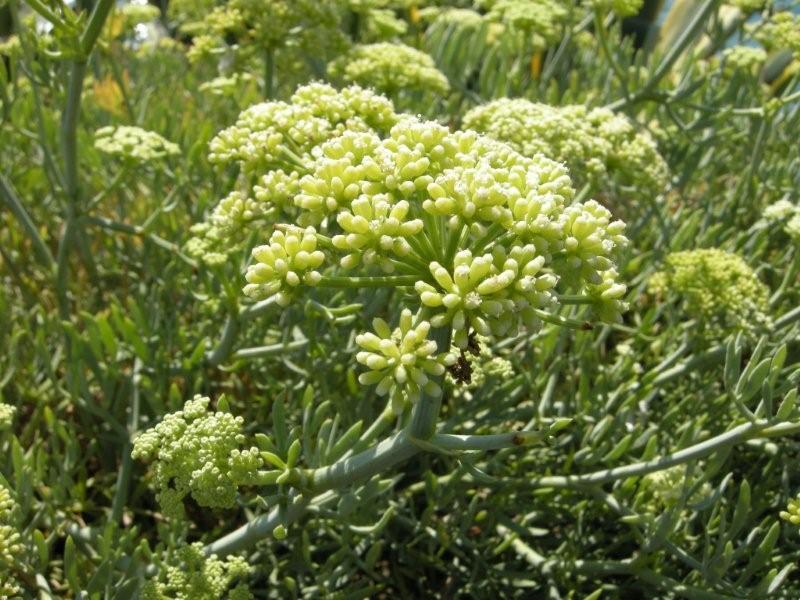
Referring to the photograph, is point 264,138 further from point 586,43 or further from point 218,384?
point 586,43

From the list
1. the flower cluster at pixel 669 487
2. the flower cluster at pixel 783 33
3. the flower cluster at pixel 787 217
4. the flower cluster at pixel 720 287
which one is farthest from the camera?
the flower cluster at pixel 783 33

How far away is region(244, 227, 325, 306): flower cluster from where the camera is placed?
140cm

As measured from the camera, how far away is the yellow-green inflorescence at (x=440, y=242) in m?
1.30

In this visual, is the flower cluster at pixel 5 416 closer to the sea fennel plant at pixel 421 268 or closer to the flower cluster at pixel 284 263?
the sea fennel plant at pixel 421 268

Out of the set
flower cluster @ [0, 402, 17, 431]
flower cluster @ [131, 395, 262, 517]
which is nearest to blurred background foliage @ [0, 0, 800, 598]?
flower cluster @ [0, 402, 17, 431]

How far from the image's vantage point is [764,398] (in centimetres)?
171

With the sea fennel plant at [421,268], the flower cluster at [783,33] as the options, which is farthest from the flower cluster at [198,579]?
the flower cluster at [783,33]

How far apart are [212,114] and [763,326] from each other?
2627mm

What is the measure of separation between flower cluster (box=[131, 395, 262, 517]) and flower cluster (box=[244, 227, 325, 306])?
0.26 meters

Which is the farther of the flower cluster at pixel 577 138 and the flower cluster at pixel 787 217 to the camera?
the flower cluster at pixel 787 217

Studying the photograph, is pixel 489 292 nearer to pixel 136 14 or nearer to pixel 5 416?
pixel 5 416

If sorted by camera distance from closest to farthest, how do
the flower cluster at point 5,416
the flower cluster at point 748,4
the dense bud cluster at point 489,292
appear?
the dense bud cluster at point 489,292, the flower cluster at point 5,416, the flower cluster at point 748,4

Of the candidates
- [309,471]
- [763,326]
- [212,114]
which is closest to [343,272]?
[309,471]

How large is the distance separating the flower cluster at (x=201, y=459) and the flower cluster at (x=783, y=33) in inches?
85.3
